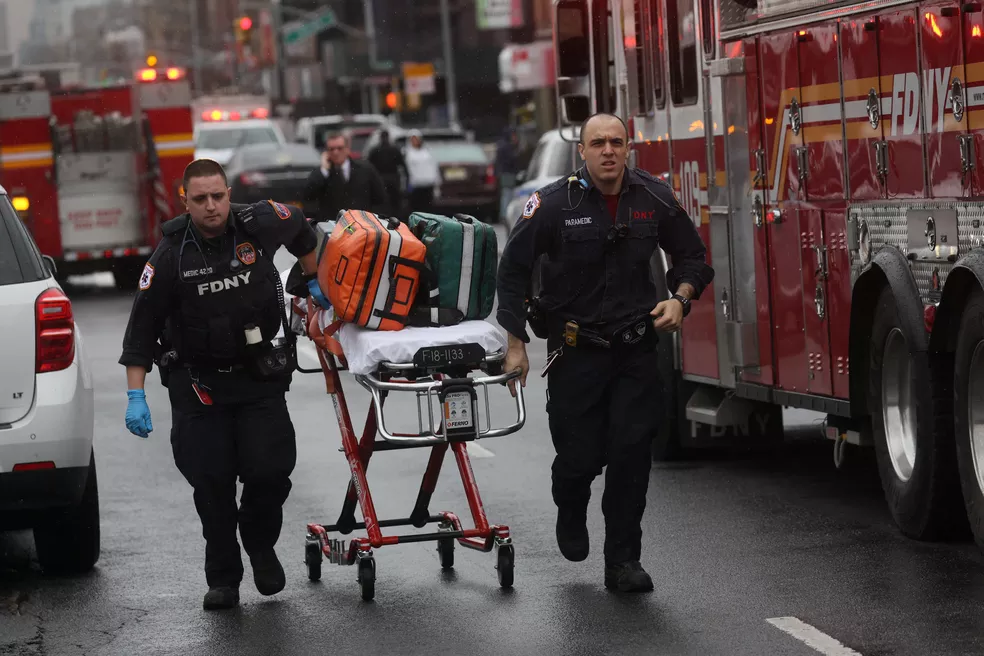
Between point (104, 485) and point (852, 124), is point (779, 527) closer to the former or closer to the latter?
point (852, 124)

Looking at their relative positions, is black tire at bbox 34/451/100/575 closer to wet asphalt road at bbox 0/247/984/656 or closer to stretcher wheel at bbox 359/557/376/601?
wet asphalt road at bbox 0/247/984/656

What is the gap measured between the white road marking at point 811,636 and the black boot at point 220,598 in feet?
6.71

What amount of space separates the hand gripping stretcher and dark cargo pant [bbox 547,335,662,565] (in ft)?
0.74

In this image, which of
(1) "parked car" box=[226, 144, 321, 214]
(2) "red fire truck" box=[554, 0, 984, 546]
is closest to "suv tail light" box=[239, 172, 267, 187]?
(1) "parked car" box=[226, 144, 321, 214]

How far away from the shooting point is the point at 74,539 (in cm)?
837

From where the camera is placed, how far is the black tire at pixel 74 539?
27.4ft

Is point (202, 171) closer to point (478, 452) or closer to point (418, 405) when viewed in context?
point (418, 405)

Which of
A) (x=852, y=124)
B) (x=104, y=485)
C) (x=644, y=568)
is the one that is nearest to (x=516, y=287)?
(x=644, y=568)

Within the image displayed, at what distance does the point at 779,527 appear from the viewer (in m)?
8.84


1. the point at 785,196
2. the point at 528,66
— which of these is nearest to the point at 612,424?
the point at 785,196

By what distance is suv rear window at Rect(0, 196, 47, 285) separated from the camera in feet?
26.2

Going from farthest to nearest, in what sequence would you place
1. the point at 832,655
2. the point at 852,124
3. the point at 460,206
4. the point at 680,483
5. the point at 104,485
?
the point at 460,206, the point at 104,485, the point at 680,483, the point at 852,124, the point at 832,655

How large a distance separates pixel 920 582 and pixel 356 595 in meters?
2.14

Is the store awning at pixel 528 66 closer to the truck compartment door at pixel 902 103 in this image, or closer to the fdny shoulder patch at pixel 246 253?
the truck compartment door at pixel 902 103
